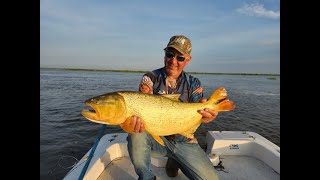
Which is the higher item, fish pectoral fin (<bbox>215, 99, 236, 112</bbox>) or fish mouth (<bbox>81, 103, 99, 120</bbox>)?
fish pectoral fin (<bbox>215, 99, 236, 112</bbox>)

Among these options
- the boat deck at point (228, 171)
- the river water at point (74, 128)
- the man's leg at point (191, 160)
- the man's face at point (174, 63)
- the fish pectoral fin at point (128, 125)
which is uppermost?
the man's face at point (174, 63)

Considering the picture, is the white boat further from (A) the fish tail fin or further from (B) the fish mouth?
(A) the fish tail fin

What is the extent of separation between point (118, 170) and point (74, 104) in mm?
14077

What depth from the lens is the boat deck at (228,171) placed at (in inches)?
180

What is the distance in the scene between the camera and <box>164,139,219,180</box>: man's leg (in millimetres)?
3738

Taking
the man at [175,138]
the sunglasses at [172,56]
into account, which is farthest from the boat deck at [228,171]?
the sunglasses at [172,56]

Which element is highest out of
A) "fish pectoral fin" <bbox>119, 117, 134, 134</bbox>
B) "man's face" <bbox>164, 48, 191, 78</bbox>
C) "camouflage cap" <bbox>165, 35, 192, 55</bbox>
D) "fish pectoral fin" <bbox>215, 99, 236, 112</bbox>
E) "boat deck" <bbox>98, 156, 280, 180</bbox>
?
"camouflage cap" <bbox>165, 35, 192, 55</bbox>

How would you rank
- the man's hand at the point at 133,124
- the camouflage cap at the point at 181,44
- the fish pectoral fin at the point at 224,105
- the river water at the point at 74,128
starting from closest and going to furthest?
the man's hand at the point at 133,124 < the fish pectoral fin at the point at 224,105 < the camouflage cap at the point at 181,44 < the river water at the point at 74,128

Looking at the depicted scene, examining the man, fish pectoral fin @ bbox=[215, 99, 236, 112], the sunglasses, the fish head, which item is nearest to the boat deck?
the man

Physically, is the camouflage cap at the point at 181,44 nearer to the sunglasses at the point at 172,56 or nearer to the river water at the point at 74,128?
the sunglasses at the point at 172,56

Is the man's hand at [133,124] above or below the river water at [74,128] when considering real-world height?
above
